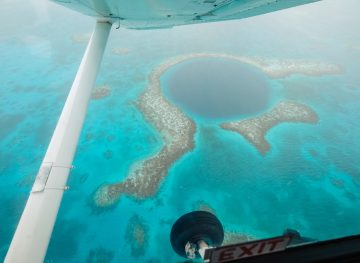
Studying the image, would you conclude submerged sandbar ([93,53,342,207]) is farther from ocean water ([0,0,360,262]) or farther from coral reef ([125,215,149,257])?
coral reef ([125,215,149,257])

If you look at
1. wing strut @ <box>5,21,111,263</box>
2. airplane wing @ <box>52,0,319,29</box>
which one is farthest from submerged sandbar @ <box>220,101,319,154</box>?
wing strut @ <box>5,21,111,263</box>

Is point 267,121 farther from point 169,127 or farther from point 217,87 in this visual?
point 169,127

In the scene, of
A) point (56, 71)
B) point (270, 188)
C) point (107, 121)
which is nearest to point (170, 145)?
point (107, 121)

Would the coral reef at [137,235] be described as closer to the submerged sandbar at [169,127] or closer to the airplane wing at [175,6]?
the submerged sandbar at [169,127]

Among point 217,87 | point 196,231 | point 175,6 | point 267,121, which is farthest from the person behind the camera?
point 217,87

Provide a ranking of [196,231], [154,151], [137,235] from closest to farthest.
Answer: [196,231]
[137,235]
[154,151]

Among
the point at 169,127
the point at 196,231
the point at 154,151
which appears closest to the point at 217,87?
the point at 169,127

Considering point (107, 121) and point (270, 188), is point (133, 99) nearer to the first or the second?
point (107, 121)

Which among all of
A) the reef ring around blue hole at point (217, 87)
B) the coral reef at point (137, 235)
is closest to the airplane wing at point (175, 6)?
the coral reef at point (137, 235)

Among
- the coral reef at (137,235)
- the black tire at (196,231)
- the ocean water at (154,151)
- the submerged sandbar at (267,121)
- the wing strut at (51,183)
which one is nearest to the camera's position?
the wing strut at (51,183)
